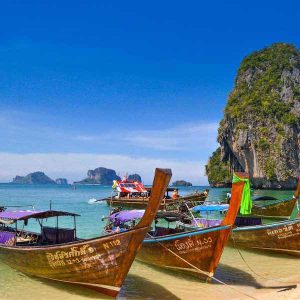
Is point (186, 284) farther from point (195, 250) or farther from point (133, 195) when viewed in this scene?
point (133, 195)

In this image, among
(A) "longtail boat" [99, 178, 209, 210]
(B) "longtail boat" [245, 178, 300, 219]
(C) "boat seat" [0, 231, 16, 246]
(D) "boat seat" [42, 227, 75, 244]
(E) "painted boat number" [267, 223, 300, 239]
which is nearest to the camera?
(C) "boat seat" [0, 231, 16, 246]

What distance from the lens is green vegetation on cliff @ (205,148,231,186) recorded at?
9075cm

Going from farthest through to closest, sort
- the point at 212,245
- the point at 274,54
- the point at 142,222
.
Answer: the point at 274,54 < the point at 212,245 < the point at 142,222

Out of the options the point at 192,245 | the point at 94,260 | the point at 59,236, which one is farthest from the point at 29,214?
the point at 192,245

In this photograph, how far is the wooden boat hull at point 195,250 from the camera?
1024 cm

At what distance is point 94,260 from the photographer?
8992mm

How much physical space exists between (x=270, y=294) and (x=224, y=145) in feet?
263

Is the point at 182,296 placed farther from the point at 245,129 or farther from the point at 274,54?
the point at 274,54

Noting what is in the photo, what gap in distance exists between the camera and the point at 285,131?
77.8 m

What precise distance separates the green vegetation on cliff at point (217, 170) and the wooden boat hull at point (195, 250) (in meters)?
79.4

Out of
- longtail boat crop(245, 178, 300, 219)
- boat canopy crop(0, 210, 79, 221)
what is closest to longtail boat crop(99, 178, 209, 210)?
longtail boat crop(245, 178, 300, 219)

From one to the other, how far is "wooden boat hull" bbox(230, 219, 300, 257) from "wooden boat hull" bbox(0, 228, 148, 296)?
548 cm

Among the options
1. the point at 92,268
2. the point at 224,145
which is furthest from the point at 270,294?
the point at 224,145

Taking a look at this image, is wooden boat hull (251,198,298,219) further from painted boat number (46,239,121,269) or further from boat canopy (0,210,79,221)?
painted boat number (46,239,121,269)
